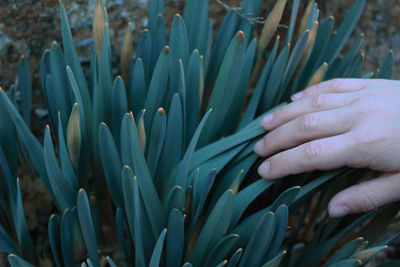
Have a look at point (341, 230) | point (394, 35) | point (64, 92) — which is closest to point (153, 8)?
point (64, 92)

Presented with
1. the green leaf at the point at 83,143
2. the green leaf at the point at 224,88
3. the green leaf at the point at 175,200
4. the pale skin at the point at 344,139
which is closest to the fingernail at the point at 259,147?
the pale skin at the point at 344,139

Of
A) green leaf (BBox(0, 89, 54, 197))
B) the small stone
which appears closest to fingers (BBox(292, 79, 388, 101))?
green leaf (BBox(0, 89, 54, 197))

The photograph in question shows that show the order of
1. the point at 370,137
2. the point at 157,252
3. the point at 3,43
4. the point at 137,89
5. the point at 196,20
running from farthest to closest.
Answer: the point at 3,43
the point at 196,20
the point at 137,89
the point at 370,137
the point at 157,252

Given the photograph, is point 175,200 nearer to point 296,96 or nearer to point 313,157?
point 313,157

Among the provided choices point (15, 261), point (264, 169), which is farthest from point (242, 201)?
point (15, 261)

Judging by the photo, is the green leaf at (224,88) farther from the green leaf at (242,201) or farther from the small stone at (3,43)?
the small stone at (3,43)
